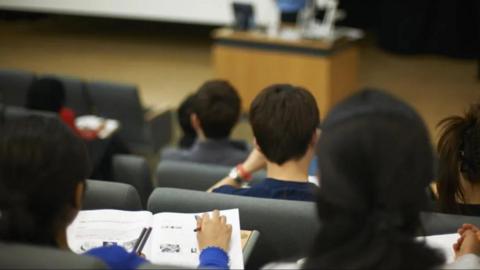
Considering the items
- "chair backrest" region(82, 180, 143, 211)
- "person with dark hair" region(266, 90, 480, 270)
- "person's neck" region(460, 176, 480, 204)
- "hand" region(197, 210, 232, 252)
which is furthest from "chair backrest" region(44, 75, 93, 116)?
"person with dark hair" region(266, 90, 480, 270)

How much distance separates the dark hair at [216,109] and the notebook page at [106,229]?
110 centimetres

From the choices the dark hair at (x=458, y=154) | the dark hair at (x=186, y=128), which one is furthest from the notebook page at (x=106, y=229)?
the dark hair at (x=186, y=128)

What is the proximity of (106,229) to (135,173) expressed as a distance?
1.17m

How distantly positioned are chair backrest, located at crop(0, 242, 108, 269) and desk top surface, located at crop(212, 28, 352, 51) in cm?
395

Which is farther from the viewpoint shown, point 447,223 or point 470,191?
point 470,191

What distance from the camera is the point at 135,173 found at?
9.59 ft

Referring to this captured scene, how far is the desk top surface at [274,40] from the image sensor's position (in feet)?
16.4

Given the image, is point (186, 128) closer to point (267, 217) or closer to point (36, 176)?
point (267, 217)

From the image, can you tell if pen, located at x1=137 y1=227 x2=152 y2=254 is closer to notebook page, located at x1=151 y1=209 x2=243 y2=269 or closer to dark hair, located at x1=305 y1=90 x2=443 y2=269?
notebook page, located at x1=151 y1=209 x2=243 y2=269

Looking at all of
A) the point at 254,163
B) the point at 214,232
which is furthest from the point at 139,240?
the point at 254,163

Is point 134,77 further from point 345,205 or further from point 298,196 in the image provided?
point 345,205

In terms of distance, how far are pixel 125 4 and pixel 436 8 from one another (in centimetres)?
351

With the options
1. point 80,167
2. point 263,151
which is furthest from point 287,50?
point 80,167

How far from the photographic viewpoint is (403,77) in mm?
6457
